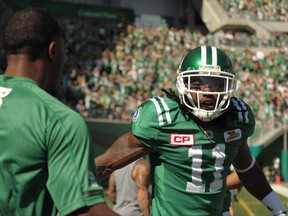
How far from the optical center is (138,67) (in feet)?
75.5

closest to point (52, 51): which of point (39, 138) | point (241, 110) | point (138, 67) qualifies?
point (39, 138)

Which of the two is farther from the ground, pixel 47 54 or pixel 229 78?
pixel 47 54

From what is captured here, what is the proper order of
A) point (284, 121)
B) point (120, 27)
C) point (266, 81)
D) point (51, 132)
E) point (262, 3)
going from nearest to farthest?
point (51, 132) → point (284, 121) → point (266, 81) → point (120, 27) → point (262, 3)

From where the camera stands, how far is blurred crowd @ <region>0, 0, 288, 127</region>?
64.0ft

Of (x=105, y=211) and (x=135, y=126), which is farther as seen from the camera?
(x=135, y=126)

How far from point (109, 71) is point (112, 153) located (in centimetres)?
1993

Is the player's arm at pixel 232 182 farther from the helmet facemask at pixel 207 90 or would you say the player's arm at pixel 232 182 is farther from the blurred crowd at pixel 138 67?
the blurred crowd at pixel 138 67

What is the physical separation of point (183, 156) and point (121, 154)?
366 mm

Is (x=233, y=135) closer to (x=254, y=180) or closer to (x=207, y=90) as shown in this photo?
(x=207, y=90)

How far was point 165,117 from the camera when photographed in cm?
337

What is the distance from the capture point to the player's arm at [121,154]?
341 centimetres

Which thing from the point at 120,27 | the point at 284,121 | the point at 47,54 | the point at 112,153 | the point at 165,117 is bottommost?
the point at 284,121

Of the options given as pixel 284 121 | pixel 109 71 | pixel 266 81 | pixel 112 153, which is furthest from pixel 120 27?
pixel 112 153

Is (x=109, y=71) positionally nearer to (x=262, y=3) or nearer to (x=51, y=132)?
(x=262, y=3)
